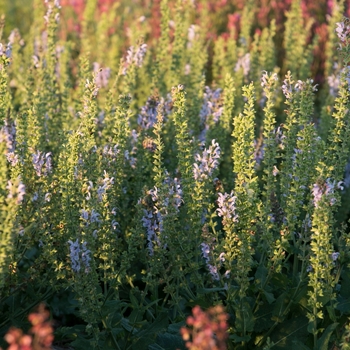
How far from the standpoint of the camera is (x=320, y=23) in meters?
10.1

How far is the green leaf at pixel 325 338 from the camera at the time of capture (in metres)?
3.12

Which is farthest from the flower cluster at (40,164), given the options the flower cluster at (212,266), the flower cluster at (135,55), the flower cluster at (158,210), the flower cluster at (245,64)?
the flower cluster at (245,64)

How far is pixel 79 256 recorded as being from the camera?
3.10 meters

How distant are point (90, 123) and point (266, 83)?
939 mm

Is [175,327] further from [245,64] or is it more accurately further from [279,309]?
[245,64]

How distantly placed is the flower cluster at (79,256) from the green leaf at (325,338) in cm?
107

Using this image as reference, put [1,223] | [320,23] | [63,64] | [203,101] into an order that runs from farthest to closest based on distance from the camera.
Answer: [320,23] → [63,64] → [203,101] → [1,223]

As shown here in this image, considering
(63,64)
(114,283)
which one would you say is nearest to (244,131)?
(114,283)

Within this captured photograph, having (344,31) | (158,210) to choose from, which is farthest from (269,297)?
(344,31)

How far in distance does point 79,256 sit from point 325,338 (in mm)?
1132

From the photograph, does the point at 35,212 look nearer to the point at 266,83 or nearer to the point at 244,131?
the point at 244,131

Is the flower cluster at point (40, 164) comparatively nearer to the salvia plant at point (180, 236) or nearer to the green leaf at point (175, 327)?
the salvia plant at point (180, 236)

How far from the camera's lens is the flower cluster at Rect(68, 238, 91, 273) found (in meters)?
3.08

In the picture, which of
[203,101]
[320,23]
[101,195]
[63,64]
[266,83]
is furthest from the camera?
[320,23]
